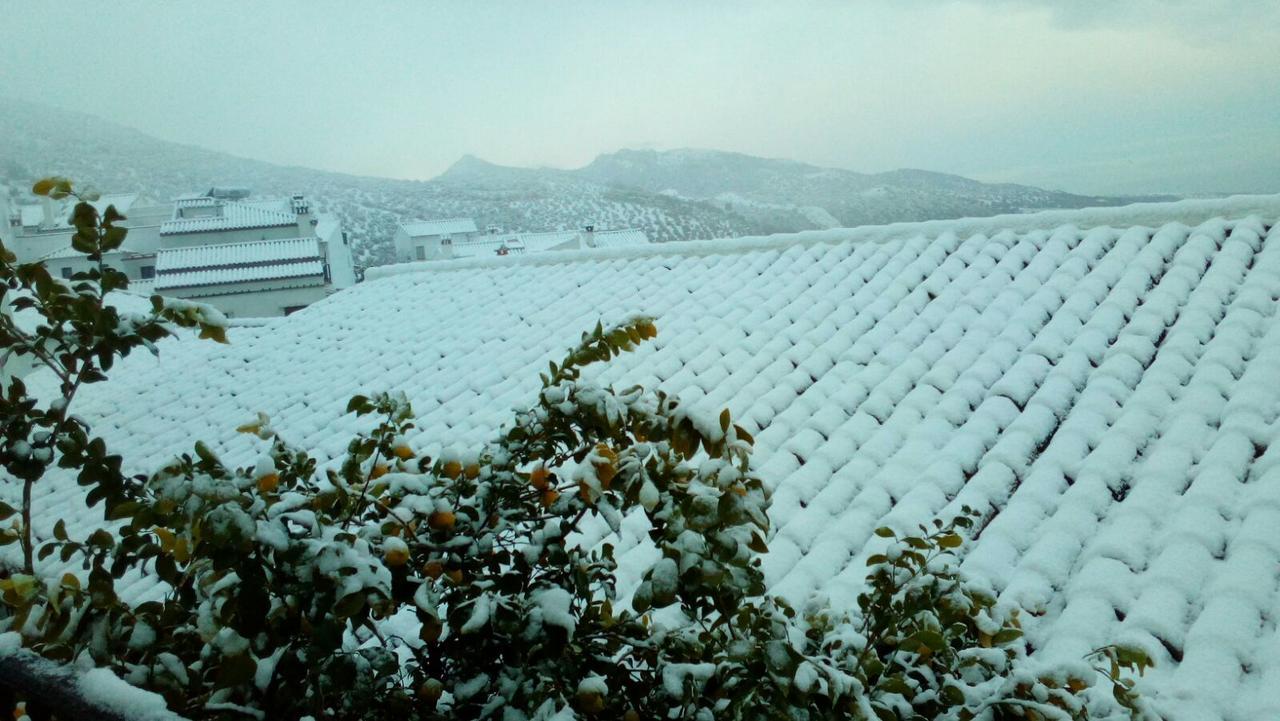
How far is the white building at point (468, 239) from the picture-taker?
11906 mm

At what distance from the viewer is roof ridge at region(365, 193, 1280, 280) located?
16.3 feet

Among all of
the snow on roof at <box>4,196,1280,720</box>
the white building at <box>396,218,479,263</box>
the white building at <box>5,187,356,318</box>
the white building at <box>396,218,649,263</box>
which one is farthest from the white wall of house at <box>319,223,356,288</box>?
the snow on roof at <box>4,196,1280,720</box>

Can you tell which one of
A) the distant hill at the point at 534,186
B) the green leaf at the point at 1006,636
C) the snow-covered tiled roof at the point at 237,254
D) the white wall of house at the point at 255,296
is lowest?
the white wall of house at the point at 255,296

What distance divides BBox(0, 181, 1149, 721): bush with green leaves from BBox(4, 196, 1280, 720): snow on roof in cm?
27

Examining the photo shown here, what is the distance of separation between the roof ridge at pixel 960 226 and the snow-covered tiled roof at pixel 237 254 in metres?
7.67

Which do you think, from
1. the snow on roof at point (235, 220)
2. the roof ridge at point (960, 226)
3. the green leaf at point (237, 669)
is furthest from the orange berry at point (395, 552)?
the snow on roof at point (235, 220)

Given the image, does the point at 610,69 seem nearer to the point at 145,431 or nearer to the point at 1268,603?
the point at 145,431

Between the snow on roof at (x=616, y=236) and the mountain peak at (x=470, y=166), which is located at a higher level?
the mountain peak at (x=470, y=166)

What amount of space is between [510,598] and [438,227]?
13.5 m

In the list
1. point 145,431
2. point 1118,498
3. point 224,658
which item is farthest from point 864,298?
point 145,431

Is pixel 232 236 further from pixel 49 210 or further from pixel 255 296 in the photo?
pixel 49 210

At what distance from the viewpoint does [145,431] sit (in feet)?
21.0

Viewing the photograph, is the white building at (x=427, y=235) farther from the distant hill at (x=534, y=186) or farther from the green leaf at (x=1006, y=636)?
the green leaf at (x=1006, y=636)

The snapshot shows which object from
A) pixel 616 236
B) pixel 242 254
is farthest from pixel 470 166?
pixel 616 236
